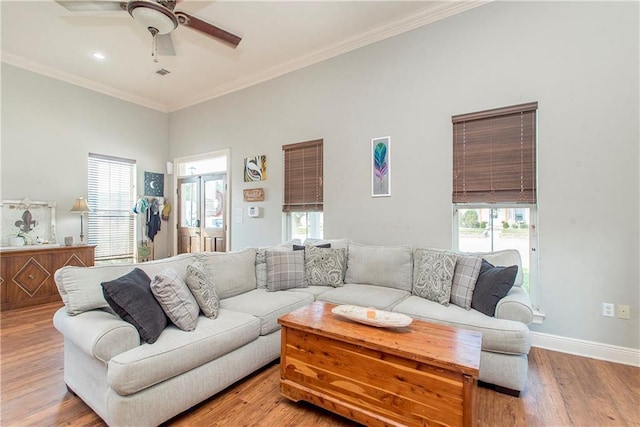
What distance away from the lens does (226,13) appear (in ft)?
10.8

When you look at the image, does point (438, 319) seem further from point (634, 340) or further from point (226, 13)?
point (226, 13)

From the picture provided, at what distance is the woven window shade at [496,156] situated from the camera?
9.34 feet

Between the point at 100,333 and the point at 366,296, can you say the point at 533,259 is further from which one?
the point at 100,333

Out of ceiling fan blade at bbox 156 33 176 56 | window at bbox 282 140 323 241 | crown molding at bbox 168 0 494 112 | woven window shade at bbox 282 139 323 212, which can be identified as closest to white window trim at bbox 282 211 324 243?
window at bbox 282 140 323 241

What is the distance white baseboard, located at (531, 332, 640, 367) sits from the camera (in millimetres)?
2484

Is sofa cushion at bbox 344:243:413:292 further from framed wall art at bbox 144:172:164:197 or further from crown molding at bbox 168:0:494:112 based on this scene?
framed wall art at bbox 144:172:164:197

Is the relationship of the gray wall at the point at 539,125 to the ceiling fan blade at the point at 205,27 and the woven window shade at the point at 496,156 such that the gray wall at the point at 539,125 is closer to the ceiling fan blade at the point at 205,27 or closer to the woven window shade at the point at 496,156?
the woven window shade at the point at 496,156

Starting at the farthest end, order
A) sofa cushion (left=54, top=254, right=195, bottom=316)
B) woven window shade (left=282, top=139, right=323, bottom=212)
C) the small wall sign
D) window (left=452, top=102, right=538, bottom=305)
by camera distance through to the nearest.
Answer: the small wall sign
woven window shade (left=282, top=139, right=323, bottom=212)
window (left=452, top=102, right=538, bottom=305)
sofa cushion (left=54, top=254, right=195, bottom=316)

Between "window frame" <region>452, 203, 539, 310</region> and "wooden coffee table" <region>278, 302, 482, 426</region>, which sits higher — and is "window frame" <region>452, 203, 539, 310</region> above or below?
above

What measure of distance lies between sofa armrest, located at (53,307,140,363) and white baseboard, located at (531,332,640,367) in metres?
3.38

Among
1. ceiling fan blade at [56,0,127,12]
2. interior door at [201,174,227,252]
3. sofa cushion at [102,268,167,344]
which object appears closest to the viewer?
sofa cushion at [102,268,167,344]

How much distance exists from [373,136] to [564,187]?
199cm

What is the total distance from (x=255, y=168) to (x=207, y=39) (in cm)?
184

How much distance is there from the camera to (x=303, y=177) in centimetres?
430
